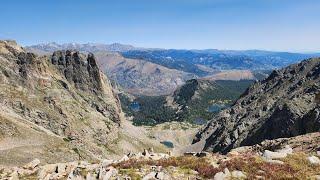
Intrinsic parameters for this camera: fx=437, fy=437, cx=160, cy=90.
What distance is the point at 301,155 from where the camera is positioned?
49.0 meters

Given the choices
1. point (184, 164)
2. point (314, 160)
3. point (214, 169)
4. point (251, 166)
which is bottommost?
point (184, 164)

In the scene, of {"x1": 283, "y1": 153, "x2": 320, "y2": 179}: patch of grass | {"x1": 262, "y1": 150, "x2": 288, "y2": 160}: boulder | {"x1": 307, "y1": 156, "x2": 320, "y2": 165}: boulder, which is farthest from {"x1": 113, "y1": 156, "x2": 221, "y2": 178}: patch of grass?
{"x1": 307, "y1": 156, "x2": 320, "y2": 165}: boulder

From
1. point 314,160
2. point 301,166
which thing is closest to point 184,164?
point 301,166

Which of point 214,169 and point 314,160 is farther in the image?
point 314,160

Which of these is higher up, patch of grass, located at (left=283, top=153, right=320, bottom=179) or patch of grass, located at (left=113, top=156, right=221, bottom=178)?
patch of grass, located at (left=283, top=153, right=320, bottom=179)

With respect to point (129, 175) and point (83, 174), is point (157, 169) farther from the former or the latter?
point (83, 174)

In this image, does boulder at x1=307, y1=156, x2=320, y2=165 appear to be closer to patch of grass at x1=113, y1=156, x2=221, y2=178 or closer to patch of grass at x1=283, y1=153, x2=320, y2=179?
patch of grass at x1=283, y1=153, x2=320, y2=179

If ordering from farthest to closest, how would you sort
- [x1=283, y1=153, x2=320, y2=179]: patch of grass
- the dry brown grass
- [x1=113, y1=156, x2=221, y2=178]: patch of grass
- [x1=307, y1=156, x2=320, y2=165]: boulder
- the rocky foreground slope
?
[x1=307, y1=156, x2=320, y2=165]: boulder → [x1=113, y1=156, x2=221, y2=178]: patch of grass → the rocky foreground slope → [x1=283, y1=153, x2=320, y2=179]: patch of grass → the dry brown grass

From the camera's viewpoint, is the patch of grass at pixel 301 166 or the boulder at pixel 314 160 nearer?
the patch of grass at pixel 301 166

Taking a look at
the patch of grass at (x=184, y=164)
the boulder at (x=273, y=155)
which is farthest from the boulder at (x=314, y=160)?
the patch of grass at (x=184, y=164)

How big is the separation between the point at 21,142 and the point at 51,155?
15.0 metres

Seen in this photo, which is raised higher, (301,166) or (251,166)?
(251,166)

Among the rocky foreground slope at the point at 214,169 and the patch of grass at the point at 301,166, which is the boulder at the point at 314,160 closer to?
the rocky foreground slope at the point at 214,169

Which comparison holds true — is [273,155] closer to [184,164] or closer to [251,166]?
[251,166]
